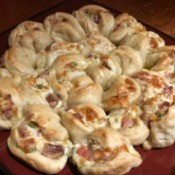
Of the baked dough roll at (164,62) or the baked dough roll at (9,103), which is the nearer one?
the baked dough roll at (9,103)

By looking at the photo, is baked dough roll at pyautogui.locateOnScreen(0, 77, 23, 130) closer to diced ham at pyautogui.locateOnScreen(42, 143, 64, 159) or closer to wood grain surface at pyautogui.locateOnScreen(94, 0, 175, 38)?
diced ham at pyautogui.locateOnScreen(42, 143, 64, 159)

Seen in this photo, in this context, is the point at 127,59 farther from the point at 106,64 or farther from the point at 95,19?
the point at 95,19

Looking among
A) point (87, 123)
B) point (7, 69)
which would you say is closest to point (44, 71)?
point (7, 69)

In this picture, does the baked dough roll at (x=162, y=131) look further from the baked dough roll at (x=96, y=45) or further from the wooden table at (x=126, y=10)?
the wooden table at (x=126, y=10)

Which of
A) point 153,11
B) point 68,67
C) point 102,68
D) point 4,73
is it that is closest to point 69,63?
point 68,67

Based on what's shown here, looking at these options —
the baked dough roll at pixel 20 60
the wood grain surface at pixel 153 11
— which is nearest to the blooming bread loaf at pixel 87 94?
the baked dough roll at pixel 20 60

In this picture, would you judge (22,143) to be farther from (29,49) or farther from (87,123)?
(29,49)

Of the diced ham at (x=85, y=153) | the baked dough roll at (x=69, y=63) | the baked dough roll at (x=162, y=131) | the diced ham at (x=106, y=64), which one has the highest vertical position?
the baked dough roll at (x=69, y=63)
